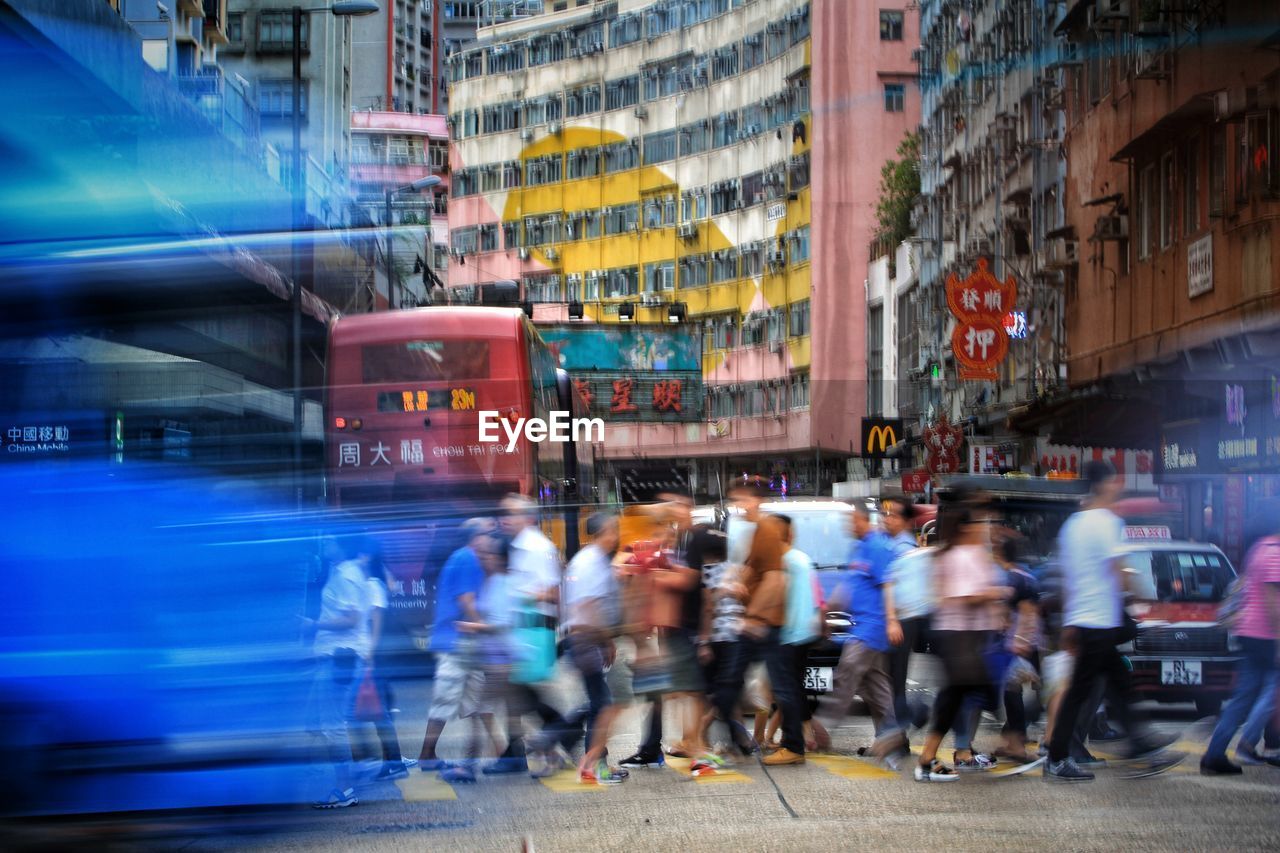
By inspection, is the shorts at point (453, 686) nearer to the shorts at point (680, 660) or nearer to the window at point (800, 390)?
the shorts at point (680, 660)

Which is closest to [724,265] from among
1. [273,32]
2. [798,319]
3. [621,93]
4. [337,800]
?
[798,319]

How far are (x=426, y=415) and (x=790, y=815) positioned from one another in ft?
35.1

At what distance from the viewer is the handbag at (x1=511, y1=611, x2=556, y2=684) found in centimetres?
1071

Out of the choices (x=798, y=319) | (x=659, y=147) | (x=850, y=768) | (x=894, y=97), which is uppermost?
(x=894, y=97)

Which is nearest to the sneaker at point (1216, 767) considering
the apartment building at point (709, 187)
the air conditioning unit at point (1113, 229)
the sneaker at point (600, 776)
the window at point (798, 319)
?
the sneaker at point (600, 776)

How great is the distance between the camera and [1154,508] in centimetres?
1182

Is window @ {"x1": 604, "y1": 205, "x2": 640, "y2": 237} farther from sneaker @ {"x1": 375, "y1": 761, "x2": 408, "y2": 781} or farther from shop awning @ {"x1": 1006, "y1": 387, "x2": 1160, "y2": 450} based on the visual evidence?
sneaker @ {"x1": 375, "y1": 761, "x2": 408, "y2": 781}

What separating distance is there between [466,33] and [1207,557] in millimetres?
117317

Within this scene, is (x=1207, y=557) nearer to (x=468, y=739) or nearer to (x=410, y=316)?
(x=468, y=739)

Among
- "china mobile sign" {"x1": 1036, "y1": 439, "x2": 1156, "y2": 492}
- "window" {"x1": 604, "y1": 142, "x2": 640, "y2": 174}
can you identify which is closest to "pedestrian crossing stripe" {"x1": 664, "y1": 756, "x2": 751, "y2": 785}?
"china mobile sign" {"x1": 1036, "y1": 439, "x2": 1156, "y2": 492}

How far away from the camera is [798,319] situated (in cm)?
5809

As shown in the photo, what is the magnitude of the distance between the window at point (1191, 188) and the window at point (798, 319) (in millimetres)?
32824

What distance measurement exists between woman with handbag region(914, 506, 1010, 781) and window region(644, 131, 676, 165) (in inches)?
2148

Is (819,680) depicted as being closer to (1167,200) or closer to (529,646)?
(529,646)
